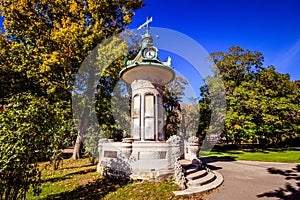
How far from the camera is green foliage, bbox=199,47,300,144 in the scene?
24266 millimetres

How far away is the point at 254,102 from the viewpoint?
2412cm

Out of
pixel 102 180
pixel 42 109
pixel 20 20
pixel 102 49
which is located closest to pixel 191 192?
pixel 102 180

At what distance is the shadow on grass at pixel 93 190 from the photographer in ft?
23.1

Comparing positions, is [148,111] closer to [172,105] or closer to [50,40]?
[50,40]

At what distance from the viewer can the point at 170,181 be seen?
842 cm

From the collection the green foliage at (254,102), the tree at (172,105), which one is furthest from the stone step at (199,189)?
the green foliage at (254,102)

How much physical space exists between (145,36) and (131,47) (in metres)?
8.12

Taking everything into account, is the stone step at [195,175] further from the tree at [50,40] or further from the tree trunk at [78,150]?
the tree trunk at [78,150]

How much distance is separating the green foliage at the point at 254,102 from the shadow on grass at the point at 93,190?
20.0 m

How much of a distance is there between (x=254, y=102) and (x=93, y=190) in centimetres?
2327

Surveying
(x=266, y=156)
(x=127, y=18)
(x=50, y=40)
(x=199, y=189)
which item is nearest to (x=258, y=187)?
(x=199, y=189)

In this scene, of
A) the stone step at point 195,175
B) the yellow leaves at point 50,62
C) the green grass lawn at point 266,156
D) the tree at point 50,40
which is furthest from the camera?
the green grass lawn at point 266,156

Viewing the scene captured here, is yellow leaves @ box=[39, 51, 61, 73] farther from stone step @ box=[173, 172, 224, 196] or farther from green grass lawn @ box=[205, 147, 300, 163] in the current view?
green grass lawn @ box=[205, 147, 300, 163]

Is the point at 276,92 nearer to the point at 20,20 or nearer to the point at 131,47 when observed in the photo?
the point at 131,47
